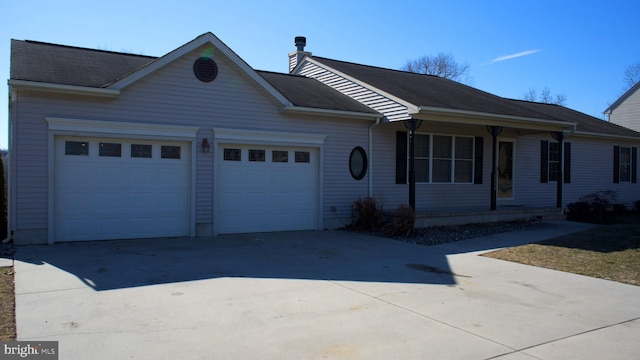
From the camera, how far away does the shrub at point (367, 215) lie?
12.3 meters

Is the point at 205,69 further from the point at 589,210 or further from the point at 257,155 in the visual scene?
the point at 589,210

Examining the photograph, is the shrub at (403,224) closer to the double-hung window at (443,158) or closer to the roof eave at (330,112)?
the roof eave at (330,112)

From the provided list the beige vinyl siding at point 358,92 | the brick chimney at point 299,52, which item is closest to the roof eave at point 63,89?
the beige vinyl siding at point 358,92

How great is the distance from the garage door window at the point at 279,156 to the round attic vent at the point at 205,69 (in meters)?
2.34

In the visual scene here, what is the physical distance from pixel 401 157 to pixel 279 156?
3.81 metres

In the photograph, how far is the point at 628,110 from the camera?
2525cm

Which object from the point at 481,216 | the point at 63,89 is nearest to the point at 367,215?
the point at 481,216

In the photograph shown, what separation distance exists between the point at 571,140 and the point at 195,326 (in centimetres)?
1709

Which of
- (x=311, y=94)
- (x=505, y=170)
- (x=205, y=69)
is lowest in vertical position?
(x=505, y=170)

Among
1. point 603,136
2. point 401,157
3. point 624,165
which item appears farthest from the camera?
point 624,165

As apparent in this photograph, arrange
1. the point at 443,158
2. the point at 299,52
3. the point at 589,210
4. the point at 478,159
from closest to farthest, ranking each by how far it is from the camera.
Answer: the point at 443,158, the point at 478,159, the point at 589,210, the point at 299,52

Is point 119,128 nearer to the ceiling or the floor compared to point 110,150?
nearer to the ceiling

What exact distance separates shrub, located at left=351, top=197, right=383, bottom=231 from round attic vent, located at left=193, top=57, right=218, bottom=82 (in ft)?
16.0

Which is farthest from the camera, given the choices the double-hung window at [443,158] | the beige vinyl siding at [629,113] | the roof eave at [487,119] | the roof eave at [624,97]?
the roof eave at [624,97]
